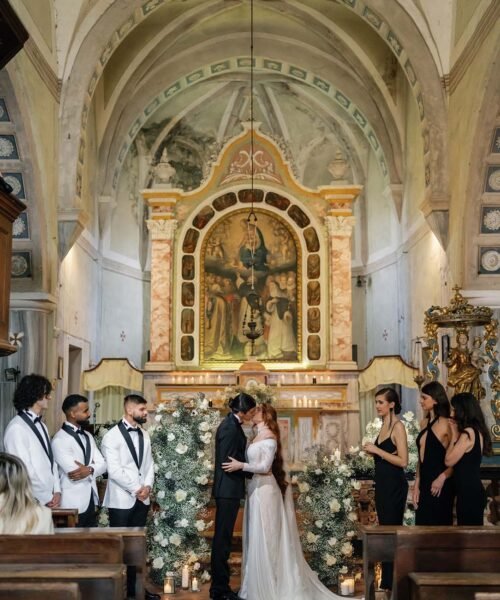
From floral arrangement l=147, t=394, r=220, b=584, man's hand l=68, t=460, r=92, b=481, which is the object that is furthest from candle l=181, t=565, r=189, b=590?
man's hand l=68, t=460, r=92, b=481

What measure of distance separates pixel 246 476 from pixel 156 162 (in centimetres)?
1220

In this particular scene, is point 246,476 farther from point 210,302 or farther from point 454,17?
point 210,302

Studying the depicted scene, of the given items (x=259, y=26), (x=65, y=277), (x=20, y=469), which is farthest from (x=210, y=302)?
(x=20, y=469)

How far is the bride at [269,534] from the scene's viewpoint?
638cm

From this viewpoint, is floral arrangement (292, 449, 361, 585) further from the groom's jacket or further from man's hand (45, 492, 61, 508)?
man's hand (45, 492, 61, 508)

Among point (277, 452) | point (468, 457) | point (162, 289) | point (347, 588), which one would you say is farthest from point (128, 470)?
point (162, 289)

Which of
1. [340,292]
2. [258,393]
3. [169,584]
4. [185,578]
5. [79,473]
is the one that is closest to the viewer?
[79,473]

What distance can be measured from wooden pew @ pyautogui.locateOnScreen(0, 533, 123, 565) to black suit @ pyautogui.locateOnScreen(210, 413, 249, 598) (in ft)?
7.62

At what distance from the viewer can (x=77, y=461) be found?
6285 mm

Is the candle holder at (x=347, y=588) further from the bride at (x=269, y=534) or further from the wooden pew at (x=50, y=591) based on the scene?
the wooden pew at (x=50, y=591)

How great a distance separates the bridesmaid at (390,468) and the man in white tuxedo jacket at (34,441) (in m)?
2.32

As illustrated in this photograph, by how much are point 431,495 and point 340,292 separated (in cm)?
944

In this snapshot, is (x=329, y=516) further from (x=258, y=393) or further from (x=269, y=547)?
(x=258, y=393)

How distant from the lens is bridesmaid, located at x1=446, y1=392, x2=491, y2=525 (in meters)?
5.85
